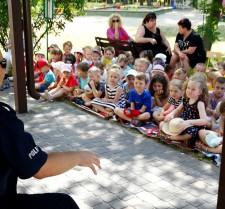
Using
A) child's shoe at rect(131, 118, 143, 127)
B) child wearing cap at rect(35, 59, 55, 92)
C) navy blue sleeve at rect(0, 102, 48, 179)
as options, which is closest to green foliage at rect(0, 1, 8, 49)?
child wearing cap at rect(35, 59, 55, 92)

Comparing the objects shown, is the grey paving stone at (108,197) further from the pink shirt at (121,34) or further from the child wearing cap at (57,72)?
the pink shirt at (121,34)

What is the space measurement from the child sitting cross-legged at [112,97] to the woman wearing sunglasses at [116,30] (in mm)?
3479

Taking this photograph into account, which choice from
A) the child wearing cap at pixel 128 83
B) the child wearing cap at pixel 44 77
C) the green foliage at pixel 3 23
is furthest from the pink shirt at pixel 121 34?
the child wearing cap at pixel 128 83

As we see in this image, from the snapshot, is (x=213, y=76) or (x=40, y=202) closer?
(x=40, y=202)

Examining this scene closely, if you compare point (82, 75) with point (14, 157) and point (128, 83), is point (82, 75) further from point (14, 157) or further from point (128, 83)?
point (14, 157)

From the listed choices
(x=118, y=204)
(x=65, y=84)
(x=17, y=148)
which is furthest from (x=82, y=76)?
(x=17, y=148)

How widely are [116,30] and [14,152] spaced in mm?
8634

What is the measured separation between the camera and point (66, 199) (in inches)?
89.0

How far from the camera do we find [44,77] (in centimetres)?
877

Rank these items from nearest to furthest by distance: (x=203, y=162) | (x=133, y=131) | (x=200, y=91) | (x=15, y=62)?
(x=203, y=162)
(x=200, y=91)
(x=133, y=131)
(x=15, y=62)

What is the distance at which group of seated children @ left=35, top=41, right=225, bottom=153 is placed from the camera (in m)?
5.34

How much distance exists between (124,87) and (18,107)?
6.08ft

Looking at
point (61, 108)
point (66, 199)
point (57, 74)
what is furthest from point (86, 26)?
point (66, 199)

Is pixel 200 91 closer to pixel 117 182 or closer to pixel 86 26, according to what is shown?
pixel 117 182
